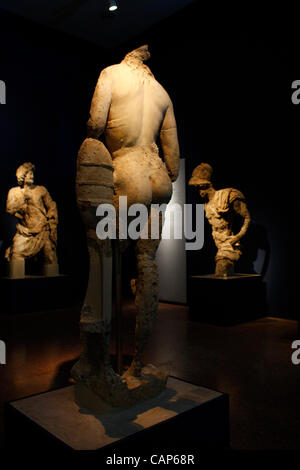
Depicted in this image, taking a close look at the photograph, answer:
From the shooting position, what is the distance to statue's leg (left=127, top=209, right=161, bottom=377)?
2443 millimetres

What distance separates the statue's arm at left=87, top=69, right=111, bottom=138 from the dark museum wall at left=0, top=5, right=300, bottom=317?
4.34 meters

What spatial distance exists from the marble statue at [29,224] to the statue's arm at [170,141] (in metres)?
4.72

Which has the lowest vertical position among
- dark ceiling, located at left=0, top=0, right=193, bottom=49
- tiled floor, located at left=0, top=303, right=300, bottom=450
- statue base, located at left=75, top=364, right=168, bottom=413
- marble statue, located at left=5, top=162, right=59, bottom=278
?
tiled floor, located at left=0, top=303, right=300, bottom=450

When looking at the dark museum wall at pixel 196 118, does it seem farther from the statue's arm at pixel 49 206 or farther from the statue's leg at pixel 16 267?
the statue's leg at pixel 16 267

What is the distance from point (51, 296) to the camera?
688 centimetres

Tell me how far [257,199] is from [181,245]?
1624mm

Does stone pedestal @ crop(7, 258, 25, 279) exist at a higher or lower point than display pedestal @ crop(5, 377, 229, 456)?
higher

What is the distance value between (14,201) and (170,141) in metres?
4.77

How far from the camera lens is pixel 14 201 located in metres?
6.84

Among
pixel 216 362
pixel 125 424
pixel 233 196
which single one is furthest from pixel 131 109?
pixel 233 196

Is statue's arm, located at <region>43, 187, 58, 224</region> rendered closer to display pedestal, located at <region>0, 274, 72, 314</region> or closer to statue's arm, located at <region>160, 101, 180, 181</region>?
display pedestal, located at <region>0, 274, 72, 314</region>

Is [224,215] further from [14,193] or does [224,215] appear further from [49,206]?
[14,193]

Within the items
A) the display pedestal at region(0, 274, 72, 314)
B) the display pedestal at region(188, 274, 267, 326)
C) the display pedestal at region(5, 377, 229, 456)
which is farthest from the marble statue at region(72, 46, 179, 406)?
the display pedestal at region(0, 274, 72, 314)
